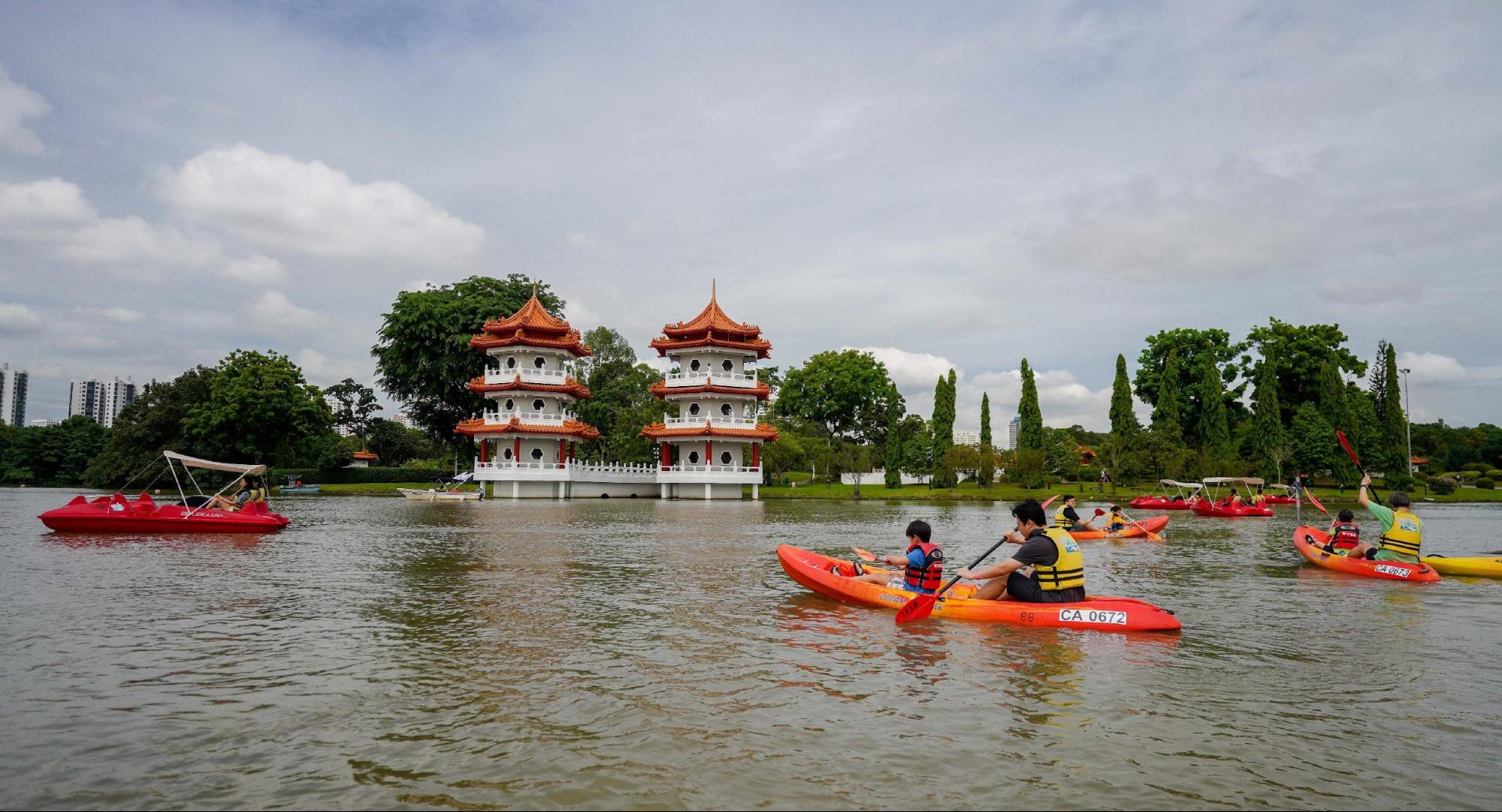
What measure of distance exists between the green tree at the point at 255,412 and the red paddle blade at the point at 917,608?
49254 millimetres

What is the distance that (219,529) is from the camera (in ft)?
69.8

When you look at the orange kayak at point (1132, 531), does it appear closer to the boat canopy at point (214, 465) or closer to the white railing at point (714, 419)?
the boat canopy at point (214, 465)

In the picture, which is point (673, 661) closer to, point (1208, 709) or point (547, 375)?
point (1208, 709)

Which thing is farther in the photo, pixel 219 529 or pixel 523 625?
pixel 219 529

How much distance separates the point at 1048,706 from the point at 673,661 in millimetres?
3609

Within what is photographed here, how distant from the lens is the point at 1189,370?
194ft

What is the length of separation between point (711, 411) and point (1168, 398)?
30.1m

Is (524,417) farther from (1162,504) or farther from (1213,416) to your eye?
(1213,416)

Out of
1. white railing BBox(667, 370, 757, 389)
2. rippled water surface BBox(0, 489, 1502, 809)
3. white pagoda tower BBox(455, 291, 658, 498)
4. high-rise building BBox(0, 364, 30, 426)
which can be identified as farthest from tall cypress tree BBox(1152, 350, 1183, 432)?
high-rise building BBox(0, 364, 30, 426)

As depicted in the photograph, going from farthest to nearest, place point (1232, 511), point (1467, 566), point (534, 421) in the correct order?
point (534, 421), point (1232, 511), point (1467, 566)

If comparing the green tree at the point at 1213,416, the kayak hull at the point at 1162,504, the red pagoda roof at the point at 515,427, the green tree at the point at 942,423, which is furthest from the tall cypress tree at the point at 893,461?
the red pagoda roof at the point at 515,427

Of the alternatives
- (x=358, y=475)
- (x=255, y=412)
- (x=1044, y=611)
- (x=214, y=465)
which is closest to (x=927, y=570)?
(x=1044, y=611)

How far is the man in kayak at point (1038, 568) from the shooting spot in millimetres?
10242

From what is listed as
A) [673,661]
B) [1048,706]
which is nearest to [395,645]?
[673,661]
